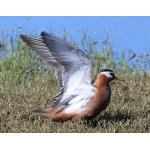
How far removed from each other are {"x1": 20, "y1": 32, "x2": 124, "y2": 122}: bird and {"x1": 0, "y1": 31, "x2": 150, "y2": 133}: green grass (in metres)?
0.10

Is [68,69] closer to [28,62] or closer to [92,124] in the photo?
[92,124]

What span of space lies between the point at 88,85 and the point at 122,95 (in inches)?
51.5

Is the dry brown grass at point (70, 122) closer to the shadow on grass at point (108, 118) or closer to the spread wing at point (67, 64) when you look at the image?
the shadow on grass at point (108, 118)

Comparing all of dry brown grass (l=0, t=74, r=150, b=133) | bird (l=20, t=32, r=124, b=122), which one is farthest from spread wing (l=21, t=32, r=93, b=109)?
dry brown grass (l=0, t=74, r=150, b=133)

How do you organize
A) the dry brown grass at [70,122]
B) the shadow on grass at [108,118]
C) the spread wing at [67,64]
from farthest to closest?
the shadow on grass at [108,118]
the dry brown grass at [70,122]
the spread wing at [67,64]

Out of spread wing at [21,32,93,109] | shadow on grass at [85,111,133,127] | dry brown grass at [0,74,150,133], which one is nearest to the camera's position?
spread wing at [21,32,93,109]

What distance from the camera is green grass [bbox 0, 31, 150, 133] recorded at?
552cm

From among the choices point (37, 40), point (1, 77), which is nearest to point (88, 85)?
point (37, 40)

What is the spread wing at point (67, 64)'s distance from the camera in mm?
5266

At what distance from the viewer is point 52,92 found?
6.76 metres

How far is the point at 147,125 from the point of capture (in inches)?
221

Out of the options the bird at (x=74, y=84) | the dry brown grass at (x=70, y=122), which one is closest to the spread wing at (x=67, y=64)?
the bird at (x=74, y=84)

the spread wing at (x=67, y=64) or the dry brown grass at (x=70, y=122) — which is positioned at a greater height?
the spread wing at (x=67, y=64)

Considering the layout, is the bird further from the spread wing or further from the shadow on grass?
the shadow on grass
